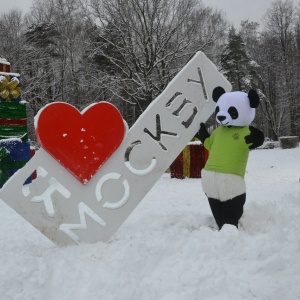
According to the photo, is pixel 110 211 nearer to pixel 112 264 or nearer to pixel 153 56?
pixel 112 264

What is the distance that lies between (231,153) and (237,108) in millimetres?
513

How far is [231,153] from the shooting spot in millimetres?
3793

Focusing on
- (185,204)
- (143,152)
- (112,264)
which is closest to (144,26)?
(185,204)

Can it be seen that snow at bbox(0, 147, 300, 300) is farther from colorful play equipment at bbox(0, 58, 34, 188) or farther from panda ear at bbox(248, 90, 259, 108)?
colorful play equipment at bbox(0, 58, 34, 188)

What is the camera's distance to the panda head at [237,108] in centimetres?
378

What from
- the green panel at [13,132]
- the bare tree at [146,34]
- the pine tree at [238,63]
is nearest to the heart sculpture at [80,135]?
the green panel at [13,132]

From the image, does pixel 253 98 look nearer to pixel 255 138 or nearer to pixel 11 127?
pixel 255 138

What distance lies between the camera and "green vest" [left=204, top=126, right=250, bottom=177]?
12.4 ft

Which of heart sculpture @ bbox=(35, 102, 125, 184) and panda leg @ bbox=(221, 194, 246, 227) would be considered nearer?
heart sculpture @ bbox=(35, 102, 125, 184)

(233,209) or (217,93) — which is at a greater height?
(217,93)

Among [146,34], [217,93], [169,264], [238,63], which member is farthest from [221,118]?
[238,63]

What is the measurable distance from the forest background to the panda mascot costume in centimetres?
1109

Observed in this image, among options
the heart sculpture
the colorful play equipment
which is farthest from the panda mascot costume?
the colorful play equipment

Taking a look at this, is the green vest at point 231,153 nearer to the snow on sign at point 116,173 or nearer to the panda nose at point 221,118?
the panda nose at point 221,118
